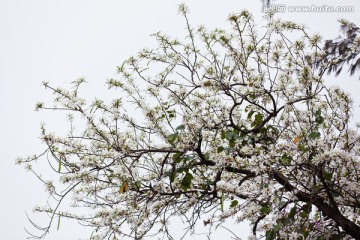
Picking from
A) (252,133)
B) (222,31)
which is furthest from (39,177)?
(222,31)

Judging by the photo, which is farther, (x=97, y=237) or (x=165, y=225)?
(x=165, y=225)

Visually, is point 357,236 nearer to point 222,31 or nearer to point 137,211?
point 137,211

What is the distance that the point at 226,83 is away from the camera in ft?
7.46

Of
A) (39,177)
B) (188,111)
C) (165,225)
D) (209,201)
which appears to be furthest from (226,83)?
(39,177)

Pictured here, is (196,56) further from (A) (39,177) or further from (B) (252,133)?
(A) (39,177)

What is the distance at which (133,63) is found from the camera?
2.58 meters

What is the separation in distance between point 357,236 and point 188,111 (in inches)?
47.5

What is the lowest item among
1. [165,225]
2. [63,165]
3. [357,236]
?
[357,236]

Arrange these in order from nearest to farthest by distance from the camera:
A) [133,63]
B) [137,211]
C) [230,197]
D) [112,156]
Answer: [112,156] → [230,197] → [137,211] → [133,63]

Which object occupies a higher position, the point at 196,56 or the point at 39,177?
the point at 196,56

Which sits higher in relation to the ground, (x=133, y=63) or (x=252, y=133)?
(x=133, y=63)

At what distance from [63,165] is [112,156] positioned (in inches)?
17.7

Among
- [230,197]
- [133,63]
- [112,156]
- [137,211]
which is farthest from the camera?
[133,63]

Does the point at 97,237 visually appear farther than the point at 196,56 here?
No
